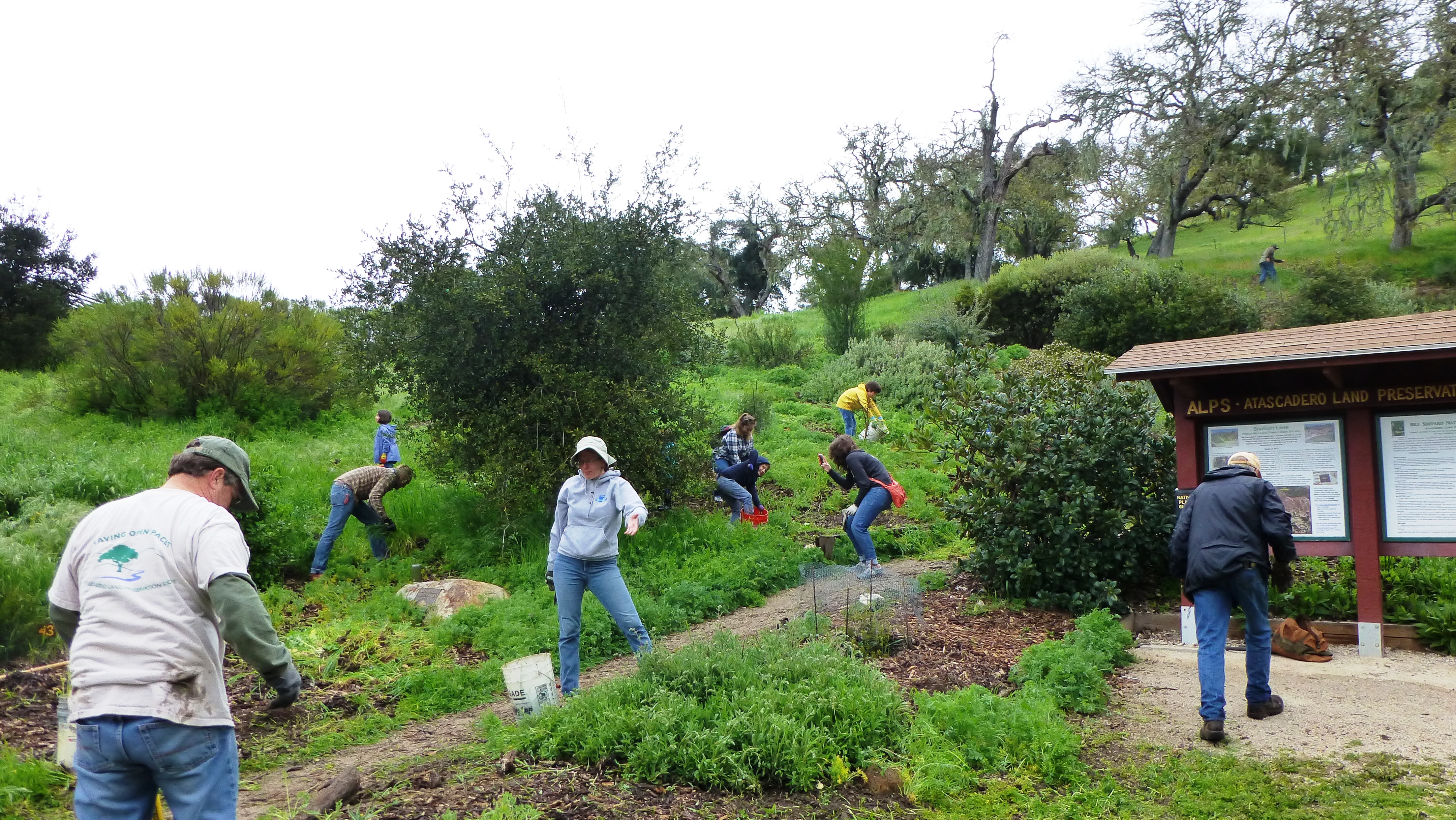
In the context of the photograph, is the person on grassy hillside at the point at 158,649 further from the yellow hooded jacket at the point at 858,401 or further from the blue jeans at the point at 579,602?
the yellow hooded jacket at the point at 858,401

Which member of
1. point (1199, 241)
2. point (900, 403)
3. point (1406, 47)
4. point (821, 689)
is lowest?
point (821, 689)

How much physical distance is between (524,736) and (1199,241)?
4884 centimetres

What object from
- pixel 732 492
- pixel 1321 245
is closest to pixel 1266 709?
pixel 732 492

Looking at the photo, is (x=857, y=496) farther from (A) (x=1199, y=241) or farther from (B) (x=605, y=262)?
(A) (x=1199, y=241)

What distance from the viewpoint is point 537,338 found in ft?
38.5

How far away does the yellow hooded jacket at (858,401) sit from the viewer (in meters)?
17.5

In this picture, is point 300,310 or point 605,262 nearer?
point 605,262

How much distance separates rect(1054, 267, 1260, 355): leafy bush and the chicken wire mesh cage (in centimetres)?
1612

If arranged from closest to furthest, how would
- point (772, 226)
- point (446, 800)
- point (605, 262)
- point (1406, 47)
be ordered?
1. point (446, 800)
2. point (605, 262)
3. point (1406, 47)
4. point (772, 226)

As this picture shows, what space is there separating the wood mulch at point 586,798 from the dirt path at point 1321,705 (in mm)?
2314

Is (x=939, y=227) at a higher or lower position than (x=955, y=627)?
higher

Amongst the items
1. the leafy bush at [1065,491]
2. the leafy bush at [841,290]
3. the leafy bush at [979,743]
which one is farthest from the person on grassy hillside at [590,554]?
the leafy bush at [841,290]

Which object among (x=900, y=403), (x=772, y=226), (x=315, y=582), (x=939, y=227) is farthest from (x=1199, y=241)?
(x=315, y=582)

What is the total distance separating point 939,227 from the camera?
43469mm
